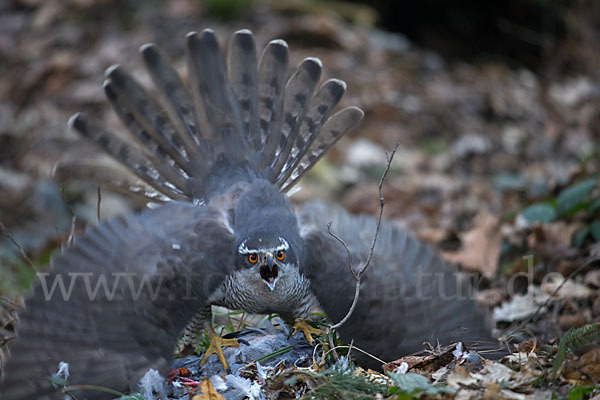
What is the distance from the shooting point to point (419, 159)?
856 centimetres

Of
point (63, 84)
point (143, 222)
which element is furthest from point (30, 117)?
point (143, 222)

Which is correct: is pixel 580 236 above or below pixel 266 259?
below

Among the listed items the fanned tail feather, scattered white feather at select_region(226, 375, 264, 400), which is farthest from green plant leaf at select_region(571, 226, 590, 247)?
scattered white feather at select_region(226, 375, 264, 400)

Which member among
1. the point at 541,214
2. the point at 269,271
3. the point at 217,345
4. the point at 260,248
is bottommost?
the point at 217,345

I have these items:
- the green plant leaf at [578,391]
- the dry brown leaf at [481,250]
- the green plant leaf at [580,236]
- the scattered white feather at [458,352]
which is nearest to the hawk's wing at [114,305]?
the scattered white feather at [458,352]

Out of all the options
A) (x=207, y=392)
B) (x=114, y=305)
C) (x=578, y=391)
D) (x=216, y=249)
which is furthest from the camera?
(x=216, y=249)

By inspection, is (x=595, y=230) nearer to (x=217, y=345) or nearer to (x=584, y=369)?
(x=584, y=369)

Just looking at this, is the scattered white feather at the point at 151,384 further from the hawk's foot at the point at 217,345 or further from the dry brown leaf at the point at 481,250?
the dry brown leaf at the point at 481,250

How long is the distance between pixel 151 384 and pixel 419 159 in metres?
5.78

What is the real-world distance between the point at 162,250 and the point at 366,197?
152 inches

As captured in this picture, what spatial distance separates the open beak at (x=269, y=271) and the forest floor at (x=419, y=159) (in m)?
0.72

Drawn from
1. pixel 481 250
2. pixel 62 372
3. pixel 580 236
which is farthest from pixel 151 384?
pixel 580 236

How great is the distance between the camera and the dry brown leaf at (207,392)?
3366 mm

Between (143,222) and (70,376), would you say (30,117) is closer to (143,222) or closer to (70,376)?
(143,222)
